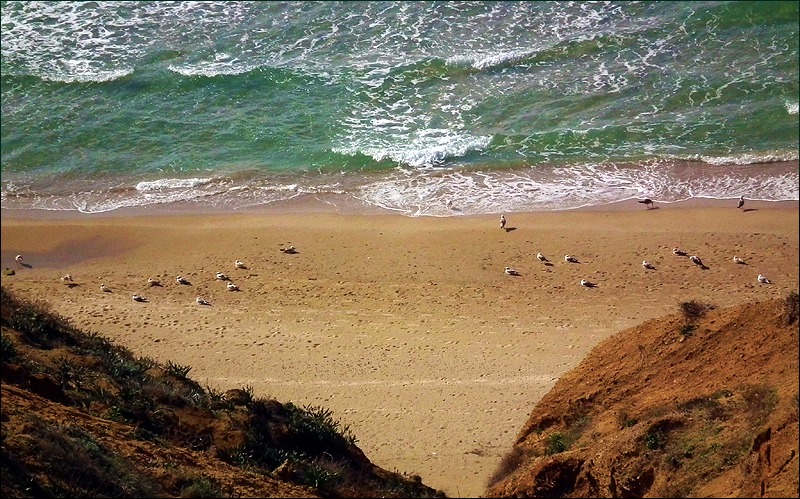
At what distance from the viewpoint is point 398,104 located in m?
29.6

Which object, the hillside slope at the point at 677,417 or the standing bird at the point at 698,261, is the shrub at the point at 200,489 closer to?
the hillside slope at the point at 677,417

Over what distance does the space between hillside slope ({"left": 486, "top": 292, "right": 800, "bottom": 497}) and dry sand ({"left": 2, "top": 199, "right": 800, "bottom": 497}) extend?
1.81 metres

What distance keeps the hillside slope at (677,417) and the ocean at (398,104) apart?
10.3 meters

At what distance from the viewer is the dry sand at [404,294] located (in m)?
16.4

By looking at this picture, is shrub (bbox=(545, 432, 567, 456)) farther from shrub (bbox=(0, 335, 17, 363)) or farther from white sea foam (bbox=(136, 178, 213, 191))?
white sea foam (bbox=(136, 178, 213, 191))

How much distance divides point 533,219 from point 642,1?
15277 mm

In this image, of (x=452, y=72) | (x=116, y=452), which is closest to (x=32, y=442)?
(x=116, y=452)

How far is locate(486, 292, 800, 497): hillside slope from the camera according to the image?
988cm

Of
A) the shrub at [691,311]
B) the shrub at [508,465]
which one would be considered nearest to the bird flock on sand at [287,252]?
the shrub at [691,311]

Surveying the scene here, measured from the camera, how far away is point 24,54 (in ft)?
110

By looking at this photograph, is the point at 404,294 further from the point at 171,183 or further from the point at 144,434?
the point at 144,434

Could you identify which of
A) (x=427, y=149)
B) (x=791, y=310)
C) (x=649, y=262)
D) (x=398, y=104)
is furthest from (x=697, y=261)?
(x=398, y=104)

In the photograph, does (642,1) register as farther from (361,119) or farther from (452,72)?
(361,119)

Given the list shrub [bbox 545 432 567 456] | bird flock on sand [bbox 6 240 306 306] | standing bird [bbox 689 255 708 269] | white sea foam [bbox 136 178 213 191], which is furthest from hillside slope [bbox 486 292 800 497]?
white sea foam [bbox 136 178 213 191]
